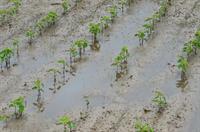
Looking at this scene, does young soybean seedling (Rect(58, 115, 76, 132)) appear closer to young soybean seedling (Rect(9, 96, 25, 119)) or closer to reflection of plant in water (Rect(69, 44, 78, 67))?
young soybean seedling (Rect(9, 96, 25, 119))

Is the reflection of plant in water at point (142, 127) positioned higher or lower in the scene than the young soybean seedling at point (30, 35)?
lower

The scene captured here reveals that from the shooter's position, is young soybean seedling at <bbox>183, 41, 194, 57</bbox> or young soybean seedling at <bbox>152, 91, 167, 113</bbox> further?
young soybean seedling at <bbox>183, 41, 194, 57</bbox>

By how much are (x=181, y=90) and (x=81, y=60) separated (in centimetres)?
333

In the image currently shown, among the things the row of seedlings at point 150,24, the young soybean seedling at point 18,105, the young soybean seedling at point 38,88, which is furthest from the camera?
the row of seedlings at point 150,24

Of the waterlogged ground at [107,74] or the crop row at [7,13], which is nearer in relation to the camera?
the waterlogged ground at [107,74]

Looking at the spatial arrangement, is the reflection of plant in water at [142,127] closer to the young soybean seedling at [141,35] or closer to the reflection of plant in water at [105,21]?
the young soybean seedling at [141,35]

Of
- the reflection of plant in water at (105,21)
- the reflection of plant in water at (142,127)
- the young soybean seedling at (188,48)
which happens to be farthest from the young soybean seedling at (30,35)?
the reflection of plant in water at (142,127)

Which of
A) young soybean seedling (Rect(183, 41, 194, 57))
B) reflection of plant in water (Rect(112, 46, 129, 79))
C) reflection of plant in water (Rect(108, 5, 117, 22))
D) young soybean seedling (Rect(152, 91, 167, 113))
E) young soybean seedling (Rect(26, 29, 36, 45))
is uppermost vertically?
reflection of plant in water (Rect(108, 5, 117, 22))

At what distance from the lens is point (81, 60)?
1537 centimetres

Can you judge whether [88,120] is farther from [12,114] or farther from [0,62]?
[0,62]

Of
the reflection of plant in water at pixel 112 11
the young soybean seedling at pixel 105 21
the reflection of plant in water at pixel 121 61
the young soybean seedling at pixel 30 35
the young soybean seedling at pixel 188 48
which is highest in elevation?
the reflection of plant in water at pixel 112 11

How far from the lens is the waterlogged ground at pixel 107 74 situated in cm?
1255

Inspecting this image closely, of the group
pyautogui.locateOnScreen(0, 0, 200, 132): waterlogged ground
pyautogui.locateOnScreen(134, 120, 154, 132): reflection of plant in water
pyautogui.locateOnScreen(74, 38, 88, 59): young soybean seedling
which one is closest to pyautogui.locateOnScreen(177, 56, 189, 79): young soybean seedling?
pyautogui.locateOnScreen(0, 0, 200, 132): waterlogged ground

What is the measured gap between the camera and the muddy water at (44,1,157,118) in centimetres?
1329
